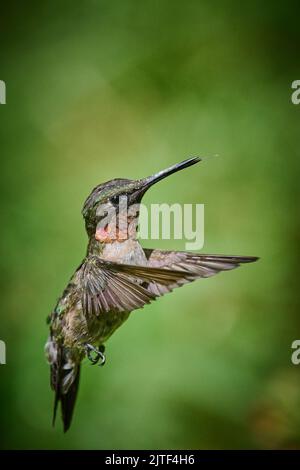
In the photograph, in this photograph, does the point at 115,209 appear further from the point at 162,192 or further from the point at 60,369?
the point at 162,192

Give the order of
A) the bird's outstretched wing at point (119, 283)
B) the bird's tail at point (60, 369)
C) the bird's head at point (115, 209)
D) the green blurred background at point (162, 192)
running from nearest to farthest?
the bird's outstretched wing at point (119, 283) → the bird's head at point (115, 209) → the bird's tail at point (60, 369) → the green blurred background at point (162, 192)

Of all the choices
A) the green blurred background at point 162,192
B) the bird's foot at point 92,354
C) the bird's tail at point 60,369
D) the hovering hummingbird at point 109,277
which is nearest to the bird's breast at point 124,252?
the hovering hummingbird at point 109,277

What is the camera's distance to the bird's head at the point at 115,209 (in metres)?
1.10

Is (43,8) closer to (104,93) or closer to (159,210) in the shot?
(104,93)

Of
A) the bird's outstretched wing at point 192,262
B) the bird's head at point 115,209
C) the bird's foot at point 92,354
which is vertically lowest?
the bird's foot at point 92,354

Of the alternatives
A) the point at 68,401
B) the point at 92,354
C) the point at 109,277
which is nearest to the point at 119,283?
the point at 109,277

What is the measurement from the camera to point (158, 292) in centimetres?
103

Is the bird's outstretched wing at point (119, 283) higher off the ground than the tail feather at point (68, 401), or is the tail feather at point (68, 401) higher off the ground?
the bird's outstretched wing at point (119, 283)

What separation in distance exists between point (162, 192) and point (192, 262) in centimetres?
83

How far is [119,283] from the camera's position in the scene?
0.99m

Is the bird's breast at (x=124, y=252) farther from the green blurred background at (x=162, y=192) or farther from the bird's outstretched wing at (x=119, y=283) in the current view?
the green blurred background at (x=162, y=192)

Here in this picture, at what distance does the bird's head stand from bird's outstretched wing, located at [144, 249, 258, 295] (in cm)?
12

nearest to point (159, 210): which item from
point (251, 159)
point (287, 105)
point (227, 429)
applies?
point (251, 159)

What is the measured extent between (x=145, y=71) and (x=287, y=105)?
1.66ft
